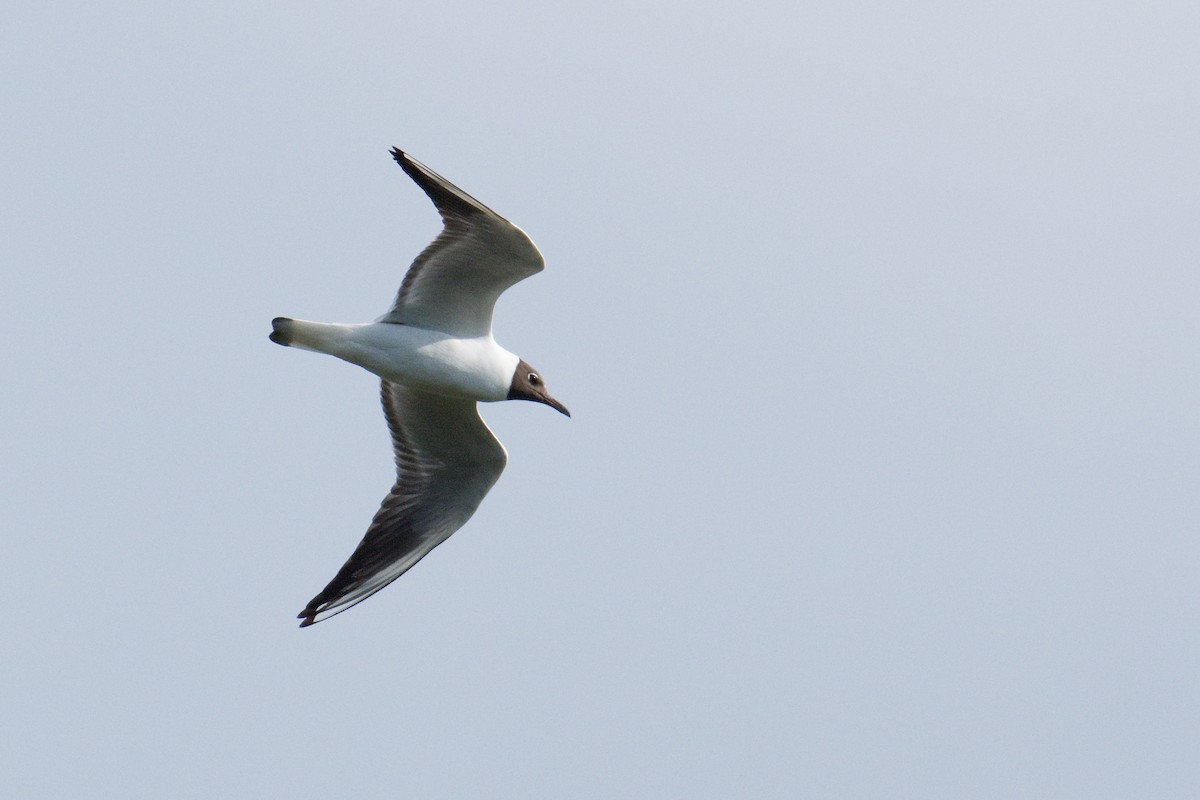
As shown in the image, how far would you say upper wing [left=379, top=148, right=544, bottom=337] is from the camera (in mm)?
10445

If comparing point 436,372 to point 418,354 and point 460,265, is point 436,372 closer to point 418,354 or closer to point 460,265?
point 418,354

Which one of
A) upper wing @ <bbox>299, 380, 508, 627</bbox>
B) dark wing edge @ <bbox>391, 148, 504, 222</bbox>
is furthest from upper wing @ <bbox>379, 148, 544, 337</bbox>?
upper wing @ <bbox>299, 380, 508, 627</bbox>

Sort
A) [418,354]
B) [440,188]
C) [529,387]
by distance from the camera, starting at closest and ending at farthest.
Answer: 1. [440,188]
2. [418,354]
3. [529,387]

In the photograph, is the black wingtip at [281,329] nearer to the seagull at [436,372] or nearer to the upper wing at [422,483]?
the seagull at [436,372]

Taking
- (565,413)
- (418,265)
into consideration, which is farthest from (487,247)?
(565,413)

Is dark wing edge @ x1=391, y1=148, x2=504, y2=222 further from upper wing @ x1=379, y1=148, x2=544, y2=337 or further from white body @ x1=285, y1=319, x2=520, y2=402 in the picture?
white body @ x1=285, y1=319, x2=520, y2=402

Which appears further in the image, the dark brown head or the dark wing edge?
the dark brown head

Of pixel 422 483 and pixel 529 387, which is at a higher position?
pixel 529 387

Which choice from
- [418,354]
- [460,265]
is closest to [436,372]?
[418,354]

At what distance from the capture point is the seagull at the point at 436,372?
35.2 ft

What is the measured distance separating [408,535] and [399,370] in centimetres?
166

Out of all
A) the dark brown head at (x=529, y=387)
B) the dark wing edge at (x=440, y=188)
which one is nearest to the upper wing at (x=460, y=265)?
the dark wing edge at (x=440, y=188)

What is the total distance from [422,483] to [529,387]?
4.04 ft

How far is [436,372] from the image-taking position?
11133 mm
